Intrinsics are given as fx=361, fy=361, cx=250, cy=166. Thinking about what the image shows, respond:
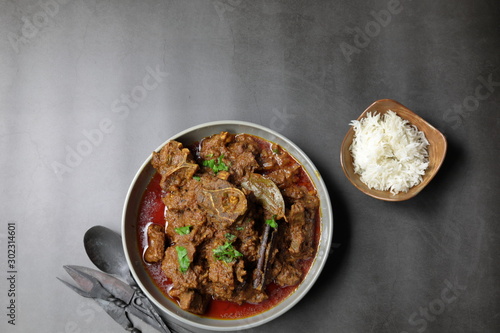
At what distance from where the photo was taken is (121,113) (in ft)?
14.0

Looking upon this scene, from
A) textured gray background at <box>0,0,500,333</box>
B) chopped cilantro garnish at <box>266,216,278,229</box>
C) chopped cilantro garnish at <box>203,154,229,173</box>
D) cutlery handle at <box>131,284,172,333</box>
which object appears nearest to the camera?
chopped cilantro garnish at <box>266,216,278,229</box>

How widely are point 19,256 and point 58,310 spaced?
77 cm

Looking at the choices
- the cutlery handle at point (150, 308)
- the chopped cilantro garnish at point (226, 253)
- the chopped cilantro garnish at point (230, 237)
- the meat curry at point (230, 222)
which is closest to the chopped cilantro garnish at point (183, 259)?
the meat curry at point (230, 222)

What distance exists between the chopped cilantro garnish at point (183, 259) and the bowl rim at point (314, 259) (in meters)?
0.45

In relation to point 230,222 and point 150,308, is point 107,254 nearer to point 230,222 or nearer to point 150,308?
point 150,308

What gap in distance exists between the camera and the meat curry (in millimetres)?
3379

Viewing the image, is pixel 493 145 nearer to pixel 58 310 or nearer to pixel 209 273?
pixel 209 273

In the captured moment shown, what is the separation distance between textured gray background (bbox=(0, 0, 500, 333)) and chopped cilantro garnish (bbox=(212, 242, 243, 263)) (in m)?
1.26

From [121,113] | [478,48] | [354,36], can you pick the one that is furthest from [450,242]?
[121,113]

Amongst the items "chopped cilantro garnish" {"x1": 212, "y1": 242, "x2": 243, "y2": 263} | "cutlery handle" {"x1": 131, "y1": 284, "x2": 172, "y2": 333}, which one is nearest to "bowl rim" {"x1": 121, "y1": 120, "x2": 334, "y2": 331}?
"cutlery handle" {"x1": 131, "y1": 284, "x2": 172, "y2": 333}

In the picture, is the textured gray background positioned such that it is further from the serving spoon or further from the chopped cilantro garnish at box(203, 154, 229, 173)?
the chopped cilantro garnish at box(203, 154, 229, 173)

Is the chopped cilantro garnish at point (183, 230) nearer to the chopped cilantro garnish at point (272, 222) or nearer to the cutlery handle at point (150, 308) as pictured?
the chopped cilantro garnish at point (272, 222)

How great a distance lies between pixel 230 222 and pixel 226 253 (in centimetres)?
32

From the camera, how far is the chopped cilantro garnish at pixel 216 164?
365 centimetres
